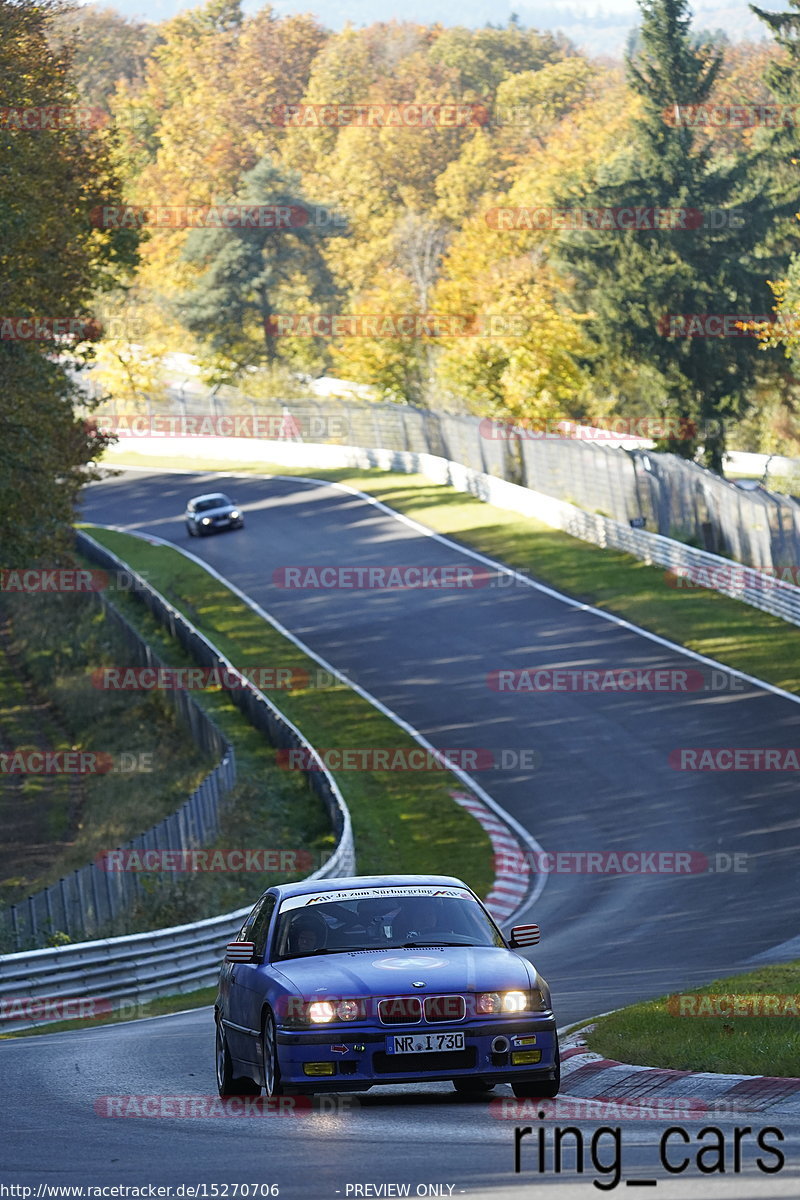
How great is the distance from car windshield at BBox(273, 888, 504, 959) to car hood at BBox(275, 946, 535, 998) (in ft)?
0.43

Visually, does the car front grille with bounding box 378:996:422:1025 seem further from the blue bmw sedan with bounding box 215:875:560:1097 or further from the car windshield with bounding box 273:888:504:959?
the car windshield with bounding box 273:888:504:959

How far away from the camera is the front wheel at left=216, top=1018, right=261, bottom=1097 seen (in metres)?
10.5

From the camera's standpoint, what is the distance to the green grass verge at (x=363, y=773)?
2675 cm

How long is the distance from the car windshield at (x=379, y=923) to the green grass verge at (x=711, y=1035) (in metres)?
1.57

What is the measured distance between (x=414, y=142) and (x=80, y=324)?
10589 cm

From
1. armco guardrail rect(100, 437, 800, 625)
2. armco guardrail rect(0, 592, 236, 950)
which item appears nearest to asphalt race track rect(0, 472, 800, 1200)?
armco guardrail rect(0, 592, 236, 950)

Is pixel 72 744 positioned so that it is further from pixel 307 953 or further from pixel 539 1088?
pixel 539 1088

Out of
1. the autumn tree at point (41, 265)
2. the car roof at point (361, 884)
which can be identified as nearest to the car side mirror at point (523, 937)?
the car roof at point (361, 884)

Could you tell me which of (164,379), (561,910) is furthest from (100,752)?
(164,379)

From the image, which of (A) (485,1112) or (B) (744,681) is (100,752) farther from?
(A) (485,1112)

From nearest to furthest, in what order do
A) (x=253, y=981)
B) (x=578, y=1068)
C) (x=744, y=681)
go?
(x=253, y=981)
(x=578, y=1068)
(x=744, y=681)

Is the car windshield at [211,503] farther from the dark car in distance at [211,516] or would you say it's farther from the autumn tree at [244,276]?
the autumn tree at [244,276]

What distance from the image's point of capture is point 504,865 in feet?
84.4

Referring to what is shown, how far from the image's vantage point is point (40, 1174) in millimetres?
7961
